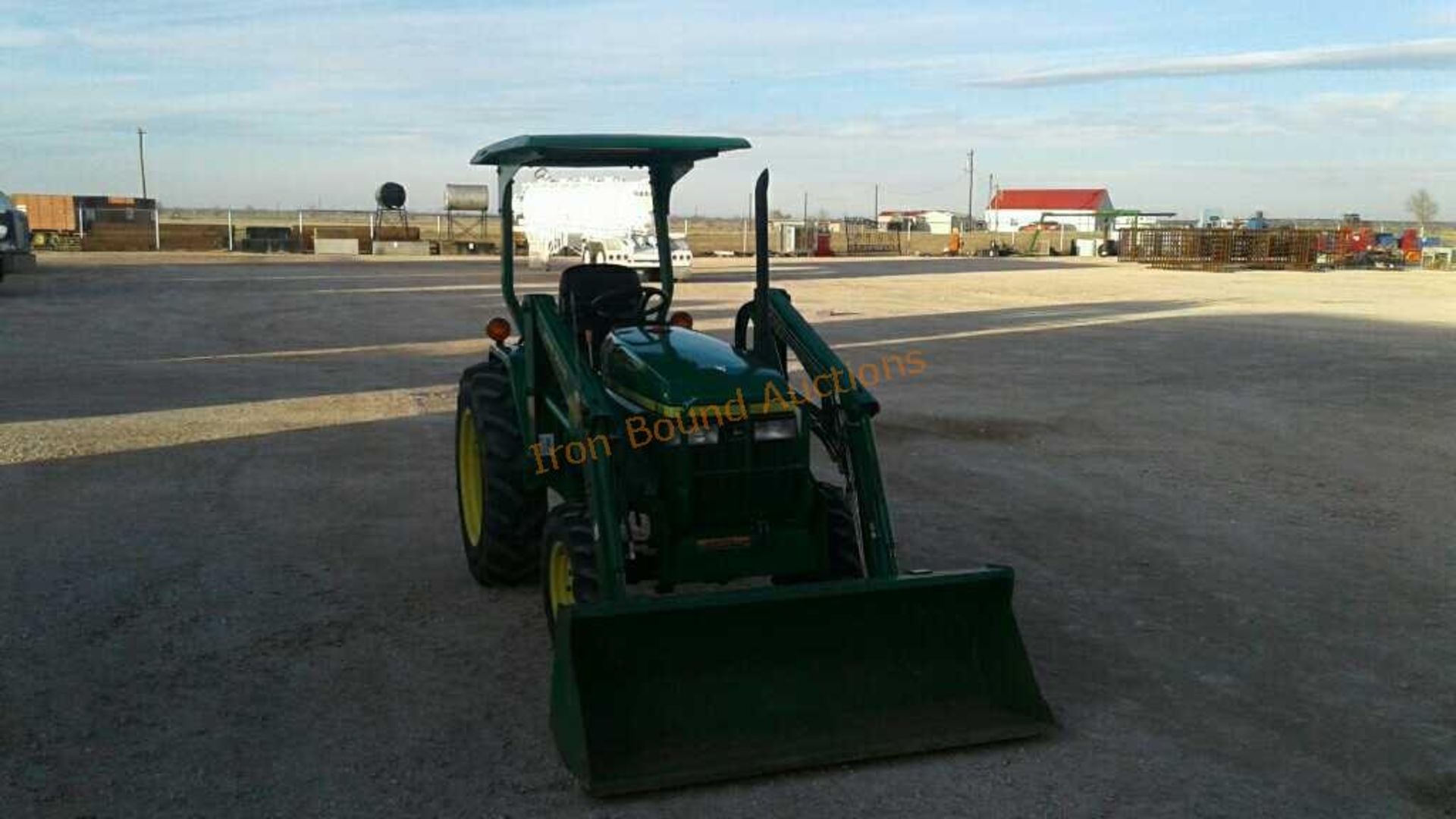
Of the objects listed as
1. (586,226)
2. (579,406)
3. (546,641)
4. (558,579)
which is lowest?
(546,641)

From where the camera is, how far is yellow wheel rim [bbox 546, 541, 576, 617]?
15.5 feet

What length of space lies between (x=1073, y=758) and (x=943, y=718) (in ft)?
1.43

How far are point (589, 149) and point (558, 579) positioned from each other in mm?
1829

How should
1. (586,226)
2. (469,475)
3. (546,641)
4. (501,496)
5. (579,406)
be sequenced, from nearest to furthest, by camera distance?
1. (579,406)
2. (546,641)
3. (501,496)
4. (469,475)
5. (586,226)

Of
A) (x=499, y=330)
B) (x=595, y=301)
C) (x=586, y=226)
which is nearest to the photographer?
(x=595, y=301)

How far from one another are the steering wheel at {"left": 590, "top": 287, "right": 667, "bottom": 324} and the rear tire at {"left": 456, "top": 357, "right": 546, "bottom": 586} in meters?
Answer: 0.57

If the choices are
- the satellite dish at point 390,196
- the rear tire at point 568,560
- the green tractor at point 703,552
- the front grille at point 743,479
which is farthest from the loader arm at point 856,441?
the satellite dish at point 390,196

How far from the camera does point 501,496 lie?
552 cm

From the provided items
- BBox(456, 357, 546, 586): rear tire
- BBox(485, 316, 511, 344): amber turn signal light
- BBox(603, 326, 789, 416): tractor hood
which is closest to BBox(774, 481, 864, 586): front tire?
BBox(603, 326, 789, 416): tractor hood

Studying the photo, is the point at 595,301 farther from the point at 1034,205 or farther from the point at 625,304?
the point at 1034,205

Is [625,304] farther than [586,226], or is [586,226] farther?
[586,226]

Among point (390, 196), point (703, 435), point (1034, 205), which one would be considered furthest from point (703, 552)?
point (1034, 205)

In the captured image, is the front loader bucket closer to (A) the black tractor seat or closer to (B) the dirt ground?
(B) the dirt ground

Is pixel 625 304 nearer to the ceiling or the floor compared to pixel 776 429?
nearer to the ceiling
